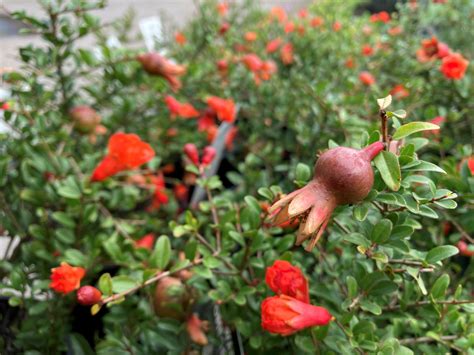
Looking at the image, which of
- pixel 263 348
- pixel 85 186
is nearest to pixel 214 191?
pixel 85 186

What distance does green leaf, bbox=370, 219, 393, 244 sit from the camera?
0.42m

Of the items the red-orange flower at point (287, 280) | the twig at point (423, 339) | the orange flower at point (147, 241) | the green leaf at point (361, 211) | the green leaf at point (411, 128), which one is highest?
the green leaf at point (411, 128)

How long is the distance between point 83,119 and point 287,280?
59 centimetres

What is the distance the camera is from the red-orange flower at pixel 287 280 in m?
→ 0.45

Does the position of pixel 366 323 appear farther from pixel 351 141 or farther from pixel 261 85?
pixel 261 85

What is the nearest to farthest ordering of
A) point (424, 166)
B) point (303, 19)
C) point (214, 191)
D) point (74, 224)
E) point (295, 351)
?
point (424, 166), point (295, 351), point (74, 224), point (214, 191), point (303, 19)

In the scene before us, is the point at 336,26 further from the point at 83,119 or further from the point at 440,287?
the point at 440,287

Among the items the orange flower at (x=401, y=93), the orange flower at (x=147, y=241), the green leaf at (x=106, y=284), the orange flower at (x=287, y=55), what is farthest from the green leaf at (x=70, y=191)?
the orange flower at (x=287, y=55)

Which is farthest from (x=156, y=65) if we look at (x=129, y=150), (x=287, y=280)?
(x=287, y=280)

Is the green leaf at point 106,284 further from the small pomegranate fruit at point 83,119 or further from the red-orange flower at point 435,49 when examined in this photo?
the red-orange flower at point 435,49

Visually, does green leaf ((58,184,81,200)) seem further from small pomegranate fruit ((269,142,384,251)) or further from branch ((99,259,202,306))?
small pomegranate fruit ((269,142,384,251))

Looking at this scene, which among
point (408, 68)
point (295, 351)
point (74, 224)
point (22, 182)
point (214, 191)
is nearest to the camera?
point (295, 351)

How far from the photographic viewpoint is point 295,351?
0.51 metres

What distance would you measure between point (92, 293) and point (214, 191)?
1.58 feet
